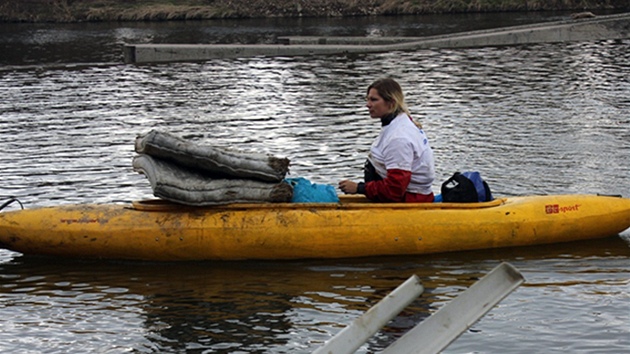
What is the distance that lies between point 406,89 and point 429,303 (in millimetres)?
12921

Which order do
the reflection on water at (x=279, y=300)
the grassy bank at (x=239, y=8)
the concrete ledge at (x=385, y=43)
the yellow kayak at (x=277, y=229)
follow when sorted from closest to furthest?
1. the reflection on water at (x=279, y=300)
2. the yellow kayak at (x=277, y=229)
3. the concrete ledge at (x=385, y=43)
4. the grassy bank at (x=239, y=8)

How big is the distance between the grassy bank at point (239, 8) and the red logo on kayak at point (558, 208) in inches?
1278

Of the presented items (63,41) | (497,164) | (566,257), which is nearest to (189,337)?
(566,257)

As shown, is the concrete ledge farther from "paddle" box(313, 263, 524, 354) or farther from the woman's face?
"paddle" box(313, 263, 524, 354)

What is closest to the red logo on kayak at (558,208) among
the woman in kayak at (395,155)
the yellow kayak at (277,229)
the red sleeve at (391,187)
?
the yellow kayak at (277,229)

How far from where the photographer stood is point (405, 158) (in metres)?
8.91

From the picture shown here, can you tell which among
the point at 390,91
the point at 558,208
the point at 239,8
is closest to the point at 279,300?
the point at 390,91

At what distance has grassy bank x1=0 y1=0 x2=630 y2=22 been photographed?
41.2 meters

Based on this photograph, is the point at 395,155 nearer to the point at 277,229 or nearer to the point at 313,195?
the point at 313,195

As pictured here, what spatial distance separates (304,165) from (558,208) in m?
4.64

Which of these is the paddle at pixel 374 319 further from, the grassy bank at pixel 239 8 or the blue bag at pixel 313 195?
the grassy bank at pixel 239 8

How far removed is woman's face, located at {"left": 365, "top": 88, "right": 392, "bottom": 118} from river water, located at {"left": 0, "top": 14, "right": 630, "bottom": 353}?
1.25 m

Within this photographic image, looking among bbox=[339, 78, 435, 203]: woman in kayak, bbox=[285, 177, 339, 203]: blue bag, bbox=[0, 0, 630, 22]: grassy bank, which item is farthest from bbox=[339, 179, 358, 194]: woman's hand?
bbox=[0, 0, 630, 22]: grassy bank

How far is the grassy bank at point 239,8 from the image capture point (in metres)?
41.2
